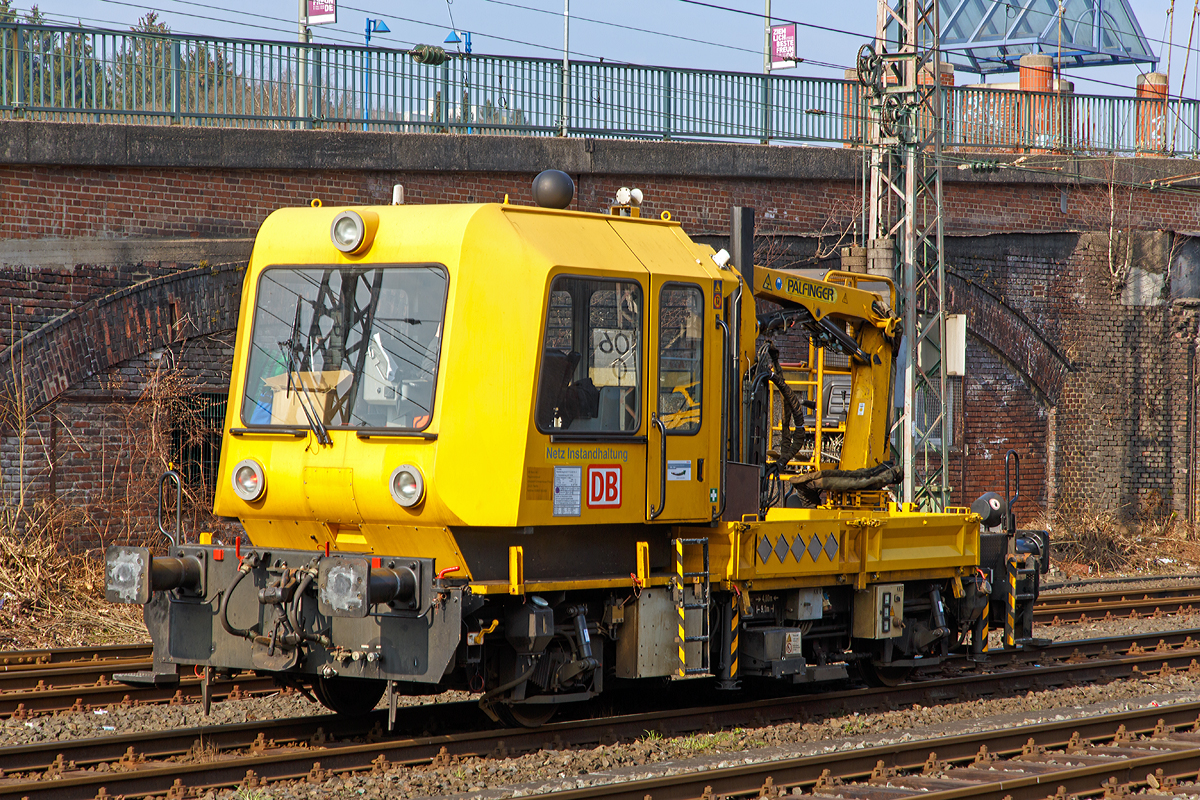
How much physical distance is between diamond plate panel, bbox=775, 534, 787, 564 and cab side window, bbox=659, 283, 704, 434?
121 cm

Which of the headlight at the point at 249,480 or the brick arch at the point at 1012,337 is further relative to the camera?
the brick arch at the point at 1012,337

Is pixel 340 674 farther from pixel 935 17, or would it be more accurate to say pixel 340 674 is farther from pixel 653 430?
pixel 935 17

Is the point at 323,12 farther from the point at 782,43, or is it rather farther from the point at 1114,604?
the point at 1114,604

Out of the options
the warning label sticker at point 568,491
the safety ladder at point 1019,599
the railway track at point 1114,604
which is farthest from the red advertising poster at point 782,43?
the warning label sticker at point 568,491

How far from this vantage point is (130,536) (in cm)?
1379

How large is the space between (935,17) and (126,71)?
9890 millimetres

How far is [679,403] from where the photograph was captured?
7.96 m

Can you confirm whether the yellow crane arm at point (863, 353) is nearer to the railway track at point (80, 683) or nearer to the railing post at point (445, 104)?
the railway track at point (80, 683)

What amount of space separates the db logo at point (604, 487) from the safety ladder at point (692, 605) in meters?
0.74

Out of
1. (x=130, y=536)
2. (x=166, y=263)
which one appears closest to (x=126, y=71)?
(x=166, y=263)

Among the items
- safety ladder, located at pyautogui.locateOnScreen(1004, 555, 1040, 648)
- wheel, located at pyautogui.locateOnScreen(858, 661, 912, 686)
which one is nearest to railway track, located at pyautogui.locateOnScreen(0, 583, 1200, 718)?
wheel, located at pyautogui.locateOnScreen(858, 661, 912, 686)

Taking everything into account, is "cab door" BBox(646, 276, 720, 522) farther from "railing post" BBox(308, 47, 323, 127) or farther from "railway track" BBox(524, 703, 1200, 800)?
"railing post" BBox(308, 47, 323, 127)

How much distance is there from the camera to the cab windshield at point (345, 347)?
7305 millimetres

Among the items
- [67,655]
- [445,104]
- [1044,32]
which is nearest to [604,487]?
[67,655]
